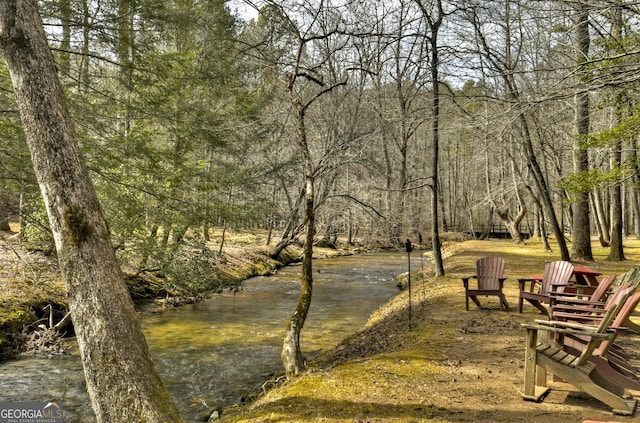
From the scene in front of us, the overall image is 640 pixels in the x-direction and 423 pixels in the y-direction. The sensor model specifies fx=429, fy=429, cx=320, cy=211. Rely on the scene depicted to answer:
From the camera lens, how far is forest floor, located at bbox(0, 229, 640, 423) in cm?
401

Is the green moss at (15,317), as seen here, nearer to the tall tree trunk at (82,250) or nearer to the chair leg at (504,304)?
the tall tree trunk at (82,250)

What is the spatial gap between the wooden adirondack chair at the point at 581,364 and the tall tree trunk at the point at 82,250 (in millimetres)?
3328

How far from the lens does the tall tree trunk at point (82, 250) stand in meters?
3.39

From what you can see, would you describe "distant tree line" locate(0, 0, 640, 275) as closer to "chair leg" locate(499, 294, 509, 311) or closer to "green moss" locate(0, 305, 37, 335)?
"green moss" locate(0, 305, 37, 335)

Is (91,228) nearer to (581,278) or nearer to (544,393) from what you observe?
(544,393)

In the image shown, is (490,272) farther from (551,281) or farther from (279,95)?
(279,95)

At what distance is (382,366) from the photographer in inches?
210

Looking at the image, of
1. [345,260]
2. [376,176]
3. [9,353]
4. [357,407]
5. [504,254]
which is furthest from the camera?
[345,260]

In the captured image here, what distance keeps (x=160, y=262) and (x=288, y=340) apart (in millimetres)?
5920

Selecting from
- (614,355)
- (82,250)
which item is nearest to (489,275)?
(614,355)

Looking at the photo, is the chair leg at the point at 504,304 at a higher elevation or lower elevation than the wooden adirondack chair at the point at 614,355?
lower

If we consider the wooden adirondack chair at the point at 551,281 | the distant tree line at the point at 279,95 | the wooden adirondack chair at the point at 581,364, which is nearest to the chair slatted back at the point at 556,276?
the wooden adirondack chair at the point at 551,281

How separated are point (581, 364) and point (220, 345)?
6804mm

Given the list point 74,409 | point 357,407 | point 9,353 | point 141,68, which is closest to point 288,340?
point 357,407
